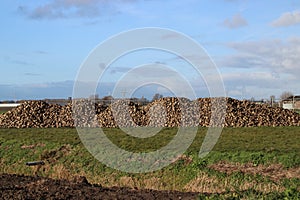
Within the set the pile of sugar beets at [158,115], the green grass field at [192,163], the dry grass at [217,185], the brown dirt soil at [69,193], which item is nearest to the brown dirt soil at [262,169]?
the green grass field at [192,163]

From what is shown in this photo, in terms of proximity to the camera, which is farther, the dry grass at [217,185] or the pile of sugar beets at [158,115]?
the pile of sugar beets at [158,115]

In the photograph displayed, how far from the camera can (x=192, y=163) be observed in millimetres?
16469

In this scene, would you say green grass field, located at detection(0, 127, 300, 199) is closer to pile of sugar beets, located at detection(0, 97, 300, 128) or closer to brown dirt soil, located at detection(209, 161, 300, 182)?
brown dirt soil, located at detection(209, 161, 300, 182)

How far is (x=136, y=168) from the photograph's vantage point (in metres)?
16.9

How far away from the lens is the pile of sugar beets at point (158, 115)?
29781mm

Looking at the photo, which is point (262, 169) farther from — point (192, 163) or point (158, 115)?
point (158, 115)

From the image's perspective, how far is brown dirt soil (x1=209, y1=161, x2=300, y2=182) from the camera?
14942 mm

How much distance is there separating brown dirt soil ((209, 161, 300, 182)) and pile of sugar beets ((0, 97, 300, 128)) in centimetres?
1325

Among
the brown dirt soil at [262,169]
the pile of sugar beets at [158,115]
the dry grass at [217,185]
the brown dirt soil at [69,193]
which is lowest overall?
the dry grass at [217,185]

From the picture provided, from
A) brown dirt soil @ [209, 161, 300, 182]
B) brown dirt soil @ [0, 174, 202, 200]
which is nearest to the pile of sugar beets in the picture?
brown dirt soil @ [209, 161, 300, 182]

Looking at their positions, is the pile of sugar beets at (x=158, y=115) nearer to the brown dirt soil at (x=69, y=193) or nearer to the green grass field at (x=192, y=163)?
the green grass field at (x=192, y=163)

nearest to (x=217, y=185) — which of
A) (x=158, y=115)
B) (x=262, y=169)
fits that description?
(x=262, y=169)

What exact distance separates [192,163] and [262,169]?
2.17 meters

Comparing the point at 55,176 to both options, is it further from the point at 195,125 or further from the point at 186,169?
the point at 195,125
